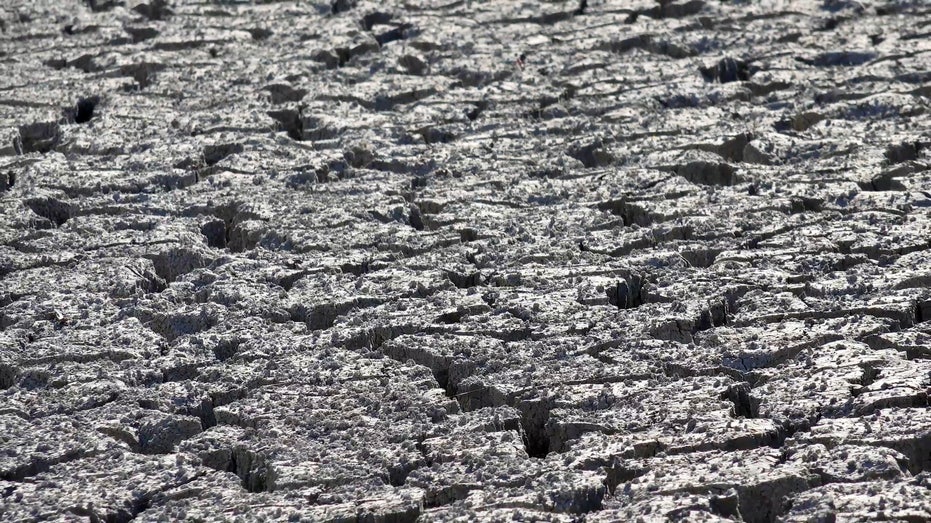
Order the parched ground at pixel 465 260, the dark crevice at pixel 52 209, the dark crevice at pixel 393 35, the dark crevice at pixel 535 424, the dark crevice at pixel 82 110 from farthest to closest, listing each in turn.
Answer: the dark crevice at pixel 393 35 → the dark crevice at pixel 82 110 → the dark crevice at pixel 52 209 → the dark crevice at pixel 535 424 → the parched ground at pixel 465 260

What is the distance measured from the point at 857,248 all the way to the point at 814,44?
89.0 inches

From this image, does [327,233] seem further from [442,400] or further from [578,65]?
[578,65]

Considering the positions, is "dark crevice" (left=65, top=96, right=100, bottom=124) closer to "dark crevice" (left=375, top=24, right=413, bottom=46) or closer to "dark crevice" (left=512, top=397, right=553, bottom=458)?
A: "dark crevice" (left=375, top=24, right=413, bottom=46)

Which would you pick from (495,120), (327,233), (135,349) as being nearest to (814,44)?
(495,120)

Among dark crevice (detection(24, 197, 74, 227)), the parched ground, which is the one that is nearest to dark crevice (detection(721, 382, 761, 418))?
the parched ground

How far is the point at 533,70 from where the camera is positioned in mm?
6379

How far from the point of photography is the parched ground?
10.9ft

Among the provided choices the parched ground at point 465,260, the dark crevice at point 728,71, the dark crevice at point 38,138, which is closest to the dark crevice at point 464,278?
the parched ground at point 465,260

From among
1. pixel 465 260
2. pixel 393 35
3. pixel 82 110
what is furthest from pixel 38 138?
pixel 465 260

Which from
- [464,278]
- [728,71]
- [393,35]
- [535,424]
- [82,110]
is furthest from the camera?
[393,35]

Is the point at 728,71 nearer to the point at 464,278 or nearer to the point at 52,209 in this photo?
the point at 464,278

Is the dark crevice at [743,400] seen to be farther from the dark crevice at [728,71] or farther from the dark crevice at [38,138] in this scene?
the dark crevice at [38,138]

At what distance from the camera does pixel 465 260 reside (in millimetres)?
4641

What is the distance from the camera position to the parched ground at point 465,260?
3324 millimetres
